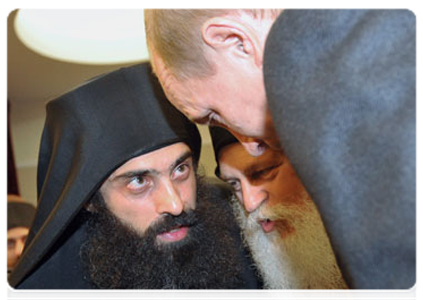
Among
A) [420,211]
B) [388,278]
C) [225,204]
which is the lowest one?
[225,204]

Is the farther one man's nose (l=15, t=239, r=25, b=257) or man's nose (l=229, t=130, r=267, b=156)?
man's nose (l=15, t=239, r=25, b=257)

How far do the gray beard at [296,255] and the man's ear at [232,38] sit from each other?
1.20 metres

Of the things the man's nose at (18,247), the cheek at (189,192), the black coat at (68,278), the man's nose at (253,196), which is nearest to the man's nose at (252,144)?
the man's nose at (253,196)

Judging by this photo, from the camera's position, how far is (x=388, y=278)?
27.7 inches

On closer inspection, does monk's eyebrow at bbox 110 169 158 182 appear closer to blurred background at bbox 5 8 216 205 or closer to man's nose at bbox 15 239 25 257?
blurred background at bbox 5 8 216 205

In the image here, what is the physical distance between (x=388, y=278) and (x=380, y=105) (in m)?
0.24

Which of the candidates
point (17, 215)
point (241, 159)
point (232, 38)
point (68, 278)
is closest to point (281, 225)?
point (241, 159)

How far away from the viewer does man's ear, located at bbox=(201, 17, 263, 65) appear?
3.09 feet

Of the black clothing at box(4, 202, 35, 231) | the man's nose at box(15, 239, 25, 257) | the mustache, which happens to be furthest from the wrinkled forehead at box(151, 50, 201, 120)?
the black clothing at box(4, 202, 35, 231)

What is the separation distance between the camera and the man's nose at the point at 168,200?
2.06 m

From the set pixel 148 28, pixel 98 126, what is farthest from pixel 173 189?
pixel 148 28

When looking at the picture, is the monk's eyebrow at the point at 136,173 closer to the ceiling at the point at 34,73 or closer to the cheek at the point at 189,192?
the cheek at the point at 189,192

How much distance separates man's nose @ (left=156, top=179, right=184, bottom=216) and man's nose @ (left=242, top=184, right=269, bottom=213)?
273mm

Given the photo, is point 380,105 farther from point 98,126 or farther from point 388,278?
point 98,126
